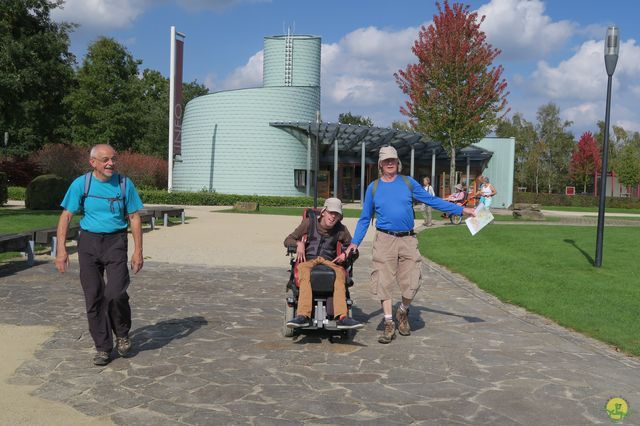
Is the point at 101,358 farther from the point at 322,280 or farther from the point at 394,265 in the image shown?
the point at 394,265

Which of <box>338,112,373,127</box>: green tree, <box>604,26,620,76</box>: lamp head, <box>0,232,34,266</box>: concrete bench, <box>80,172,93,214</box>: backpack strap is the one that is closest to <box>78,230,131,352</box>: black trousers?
<box>80,172,93,214</box>: backpack strap

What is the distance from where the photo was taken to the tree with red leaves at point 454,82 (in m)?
27.6

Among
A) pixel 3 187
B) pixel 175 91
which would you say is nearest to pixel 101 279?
pixel 3 187

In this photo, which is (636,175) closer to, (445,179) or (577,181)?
(577,181)

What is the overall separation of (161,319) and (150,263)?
449cm

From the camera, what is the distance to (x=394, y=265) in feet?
18.6

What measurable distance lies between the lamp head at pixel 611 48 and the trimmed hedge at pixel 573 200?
38.6 meters

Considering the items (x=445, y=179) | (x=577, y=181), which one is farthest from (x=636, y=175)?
(x=445, y=179)

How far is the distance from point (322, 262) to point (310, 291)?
1.07 feet

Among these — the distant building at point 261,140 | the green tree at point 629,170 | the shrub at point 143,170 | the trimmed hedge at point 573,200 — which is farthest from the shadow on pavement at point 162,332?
the green tree at point 629,170

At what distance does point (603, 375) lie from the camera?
15.0 ft

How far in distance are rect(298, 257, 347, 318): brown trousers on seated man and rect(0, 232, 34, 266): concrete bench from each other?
6132 millimetres

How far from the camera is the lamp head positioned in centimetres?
1009

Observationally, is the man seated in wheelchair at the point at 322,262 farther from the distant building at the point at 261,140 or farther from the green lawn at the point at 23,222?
the distant building at the point at 261,140
